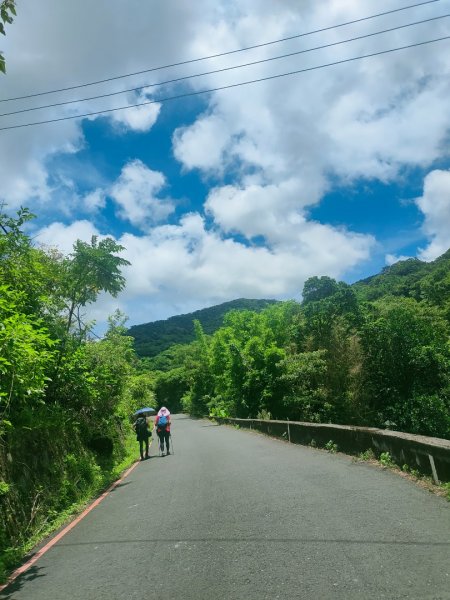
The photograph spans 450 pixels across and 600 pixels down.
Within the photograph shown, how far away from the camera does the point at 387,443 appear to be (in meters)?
10.1

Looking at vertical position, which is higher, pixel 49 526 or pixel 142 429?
pixel 142 429

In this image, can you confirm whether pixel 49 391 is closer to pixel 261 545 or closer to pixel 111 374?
pixel 111 374

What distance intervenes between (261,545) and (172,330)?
451 feet

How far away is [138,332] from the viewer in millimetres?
140750

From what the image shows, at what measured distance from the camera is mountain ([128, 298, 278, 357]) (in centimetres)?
12650

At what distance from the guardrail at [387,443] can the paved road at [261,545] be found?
531mm

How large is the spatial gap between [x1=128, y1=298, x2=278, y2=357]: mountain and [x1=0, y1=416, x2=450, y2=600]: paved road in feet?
355

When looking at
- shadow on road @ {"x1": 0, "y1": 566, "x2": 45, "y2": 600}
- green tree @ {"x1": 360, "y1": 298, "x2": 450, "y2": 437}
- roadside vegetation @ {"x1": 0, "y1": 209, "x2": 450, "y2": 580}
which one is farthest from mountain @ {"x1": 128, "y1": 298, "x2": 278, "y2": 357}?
shadow on road @ {"x1": 0, "y1": 566, "x2": 45, "y2": 600}

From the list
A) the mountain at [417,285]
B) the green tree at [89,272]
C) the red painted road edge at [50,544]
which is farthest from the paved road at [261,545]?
the mountain at [417,285]

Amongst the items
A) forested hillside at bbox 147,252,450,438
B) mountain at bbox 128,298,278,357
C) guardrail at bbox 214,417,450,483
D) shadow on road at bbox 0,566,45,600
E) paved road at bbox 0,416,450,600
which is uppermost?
mountain at bbox 128,298,278,357

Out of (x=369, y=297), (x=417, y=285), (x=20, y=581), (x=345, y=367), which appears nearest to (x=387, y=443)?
(x=20, y=581)

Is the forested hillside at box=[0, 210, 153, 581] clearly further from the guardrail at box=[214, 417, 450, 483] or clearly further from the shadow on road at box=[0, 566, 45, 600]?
the guardrail at box=[214, 417, 450, 483]

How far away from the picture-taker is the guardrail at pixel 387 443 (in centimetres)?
760

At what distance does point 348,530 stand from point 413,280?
2711 inches
